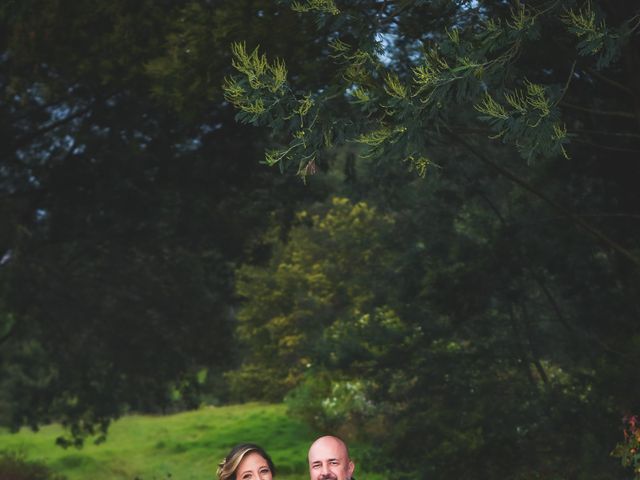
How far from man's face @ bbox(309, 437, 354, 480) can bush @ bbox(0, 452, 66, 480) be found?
15.2 m

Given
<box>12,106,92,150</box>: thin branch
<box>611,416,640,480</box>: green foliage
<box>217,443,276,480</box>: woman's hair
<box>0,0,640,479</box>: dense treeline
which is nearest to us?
<box>217,443,276,480</box>: woman's hair

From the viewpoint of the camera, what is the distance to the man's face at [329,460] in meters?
4.90

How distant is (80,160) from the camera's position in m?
17.4

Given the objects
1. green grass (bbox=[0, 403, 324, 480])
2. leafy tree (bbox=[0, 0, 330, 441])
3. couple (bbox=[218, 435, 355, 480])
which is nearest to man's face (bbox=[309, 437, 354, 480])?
couple (bbox=[218, 435, 355, 480])

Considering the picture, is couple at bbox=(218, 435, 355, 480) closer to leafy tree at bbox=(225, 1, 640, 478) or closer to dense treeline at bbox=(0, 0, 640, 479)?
leafy tree at bbox=(225, 1, 640, 478)

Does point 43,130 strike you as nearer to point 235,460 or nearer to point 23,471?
point 23,471

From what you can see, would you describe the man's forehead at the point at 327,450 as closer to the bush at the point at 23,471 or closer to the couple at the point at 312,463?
the couple at the point at 312,463

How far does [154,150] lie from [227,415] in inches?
691

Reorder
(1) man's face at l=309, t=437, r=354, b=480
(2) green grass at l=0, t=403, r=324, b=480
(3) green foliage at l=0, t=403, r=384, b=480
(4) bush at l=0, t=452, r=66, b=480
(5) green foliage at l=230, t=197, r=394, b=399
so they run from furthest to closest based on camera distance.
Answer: (5) green foliage at l=230, t=197, r=394, b=399 → (2) green grass at l=0, t=403, r=324, b=480 → (3) green foliage at l=0, t=403, r=384, b=480 → (4) bush at l=0, t=452, r=66, b=480 → (1) man's face at l=309, t=437, r=354, b=480

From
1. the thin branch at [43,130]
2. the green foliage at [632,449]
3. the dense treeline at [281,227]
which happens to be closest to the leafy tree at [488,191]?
the dense treeline at [281,227]

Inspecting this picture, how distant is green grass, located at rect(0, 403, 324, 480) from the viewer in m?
23.3

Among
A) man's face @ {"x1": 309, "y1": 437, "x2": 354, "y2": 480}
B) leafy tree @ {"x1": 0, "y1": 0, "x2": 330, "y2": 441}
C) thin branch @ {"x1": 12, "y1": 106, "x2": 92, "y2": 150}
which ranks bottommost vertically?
man's face @ {"x1": 309, "y1": 437, "x2": 354, "y2": 480}

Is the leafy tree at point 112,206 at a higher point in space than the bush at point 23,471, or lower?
higher

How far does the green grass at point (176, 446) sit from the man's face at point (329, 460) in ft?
54.9
